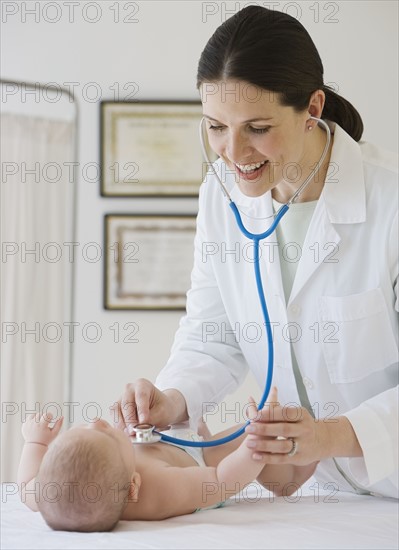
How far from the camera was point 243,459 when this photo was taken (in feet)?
5.07

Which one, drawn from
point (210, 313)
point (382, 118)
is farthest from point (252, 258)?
point (382, 118)

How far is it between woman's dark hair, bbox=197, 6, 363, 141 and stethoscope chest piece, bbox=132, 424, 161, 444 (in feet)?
2.37

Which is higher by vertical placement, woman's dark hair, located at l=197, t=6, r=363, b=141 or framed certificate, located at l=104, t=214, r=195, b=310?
woman's dark hair, located at l=197, t=6, r=363, b=141

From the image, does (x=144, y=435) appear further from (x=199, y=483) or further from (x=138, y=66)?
(x=138, y=66)

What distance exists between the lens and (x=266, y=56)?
1.54 m

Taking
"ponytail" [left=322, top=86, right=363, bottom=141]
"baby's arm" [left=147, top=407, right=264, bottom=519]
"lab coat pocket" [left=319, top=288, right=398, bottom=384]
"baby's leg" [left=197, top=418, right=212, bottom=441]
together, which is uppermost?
"ponytail" [left=322, top=86, right=363, bottom=141]

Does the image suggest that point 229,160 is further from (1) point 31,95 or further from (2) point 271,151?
(1) point 31,95

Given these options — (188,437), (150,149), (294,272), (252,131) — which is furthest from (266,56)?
(150,149)

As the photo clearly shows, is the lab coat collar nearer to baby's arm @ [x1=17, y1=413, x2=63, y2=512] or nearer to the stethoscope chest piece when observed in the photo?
the stethoscope chest piece

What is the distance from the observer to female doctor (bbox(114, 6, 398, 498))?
1.53 m

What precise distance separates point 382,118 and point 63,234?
1629mm

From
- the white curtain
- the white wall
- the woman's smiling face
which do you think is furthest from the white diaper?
the white wall

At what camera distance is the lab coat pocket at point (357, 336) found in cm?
165

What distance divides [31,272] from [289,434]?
86.8 inches
